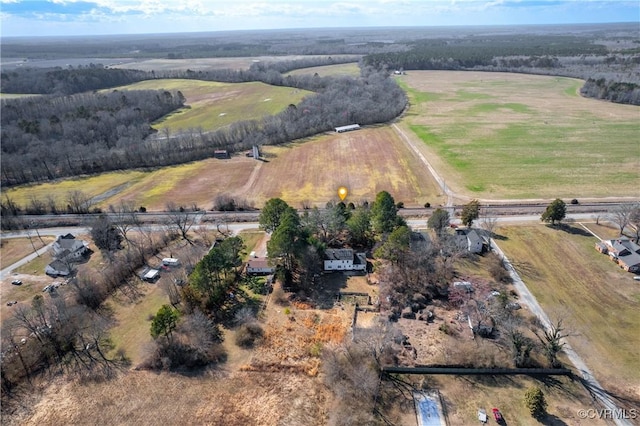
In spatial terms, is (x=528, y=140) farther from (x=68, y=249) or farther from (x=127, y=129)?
(x=127, y=129)

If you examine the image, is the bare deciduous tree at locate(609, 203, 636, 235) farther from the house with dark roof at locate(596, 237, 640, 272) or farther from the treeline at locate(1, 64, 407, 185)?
the treeline at locate(1, 64, 407, 185)

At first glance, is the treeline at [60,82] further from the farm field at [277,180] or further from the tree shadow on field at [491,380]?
the tree shadow on field at [491,380]

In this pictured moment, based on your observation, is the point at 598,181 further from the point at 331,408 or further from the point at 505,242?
the point at 331,408

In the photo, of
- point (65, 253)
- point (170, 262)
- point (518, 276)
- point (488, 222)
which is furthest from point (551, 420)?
point (65, 253)

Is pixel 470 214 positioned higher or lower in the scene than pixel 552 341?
higher

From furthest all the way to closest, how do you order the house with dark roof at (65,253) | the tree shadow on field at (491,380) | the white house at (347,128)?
the white house at (347,128)
the house with dark roof at (65,253)
the tree shadow on field at (491,380)

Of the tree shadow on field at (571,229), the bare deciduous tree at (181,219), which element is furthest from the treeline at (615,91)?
the bare deciduous tree at (181,219)
